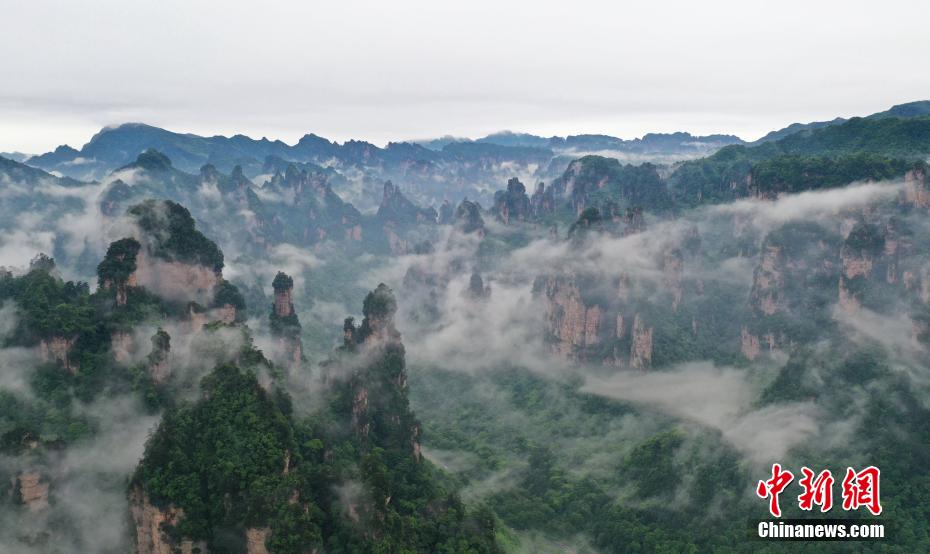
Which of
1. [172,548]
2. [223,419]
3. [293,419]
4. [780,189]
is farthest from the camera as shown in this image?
[780,189]

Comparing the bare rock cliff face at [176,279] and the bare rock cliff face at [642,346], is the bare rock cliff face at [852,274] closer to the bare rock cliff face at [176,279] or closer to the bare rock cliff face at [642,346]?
the bare rock cliff face at [642,346]

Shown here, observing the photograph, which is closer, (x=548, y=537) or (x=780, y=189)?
(x=548, y=537)

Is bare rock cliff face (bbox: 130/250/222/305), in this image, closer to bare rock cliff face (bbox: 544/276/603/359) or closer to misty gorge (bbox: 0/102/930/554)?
misty gorge (bbox: 0/102/930/554)

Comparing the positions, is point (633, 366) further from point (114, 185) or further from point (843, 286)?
point (114, 185)

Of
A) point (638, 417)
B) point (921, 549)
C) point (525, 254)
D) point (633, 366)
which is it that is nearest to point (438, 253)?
point (525, 254)

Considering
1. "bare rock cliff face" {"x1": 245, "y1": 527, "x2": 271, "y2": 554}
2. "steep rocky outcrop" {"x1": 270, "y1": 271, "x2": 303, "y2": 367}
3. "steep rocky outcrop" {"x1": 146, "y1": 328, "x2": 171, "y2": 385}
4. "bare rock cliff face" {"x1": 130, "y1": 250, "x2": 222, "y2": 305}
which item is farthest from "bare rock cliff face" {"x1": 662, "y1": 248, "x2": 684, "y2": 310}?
"bare rock cliff face" {"x1": 245, "y1": 527, "x2": 271, "y2": 554}

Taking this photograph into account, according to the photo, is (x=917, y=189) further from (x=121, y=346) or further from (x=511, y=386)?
(x=121, y=346)

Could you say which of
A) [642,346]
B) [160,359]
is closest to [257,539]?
[160,359]

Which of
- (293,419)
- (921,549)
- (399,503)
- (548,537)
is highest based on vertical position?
(293,419)

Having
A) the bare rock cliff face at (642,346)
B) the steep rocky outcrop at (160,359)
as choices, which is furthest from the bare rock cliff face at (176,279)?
the bare rock cliff face at (642,346)
